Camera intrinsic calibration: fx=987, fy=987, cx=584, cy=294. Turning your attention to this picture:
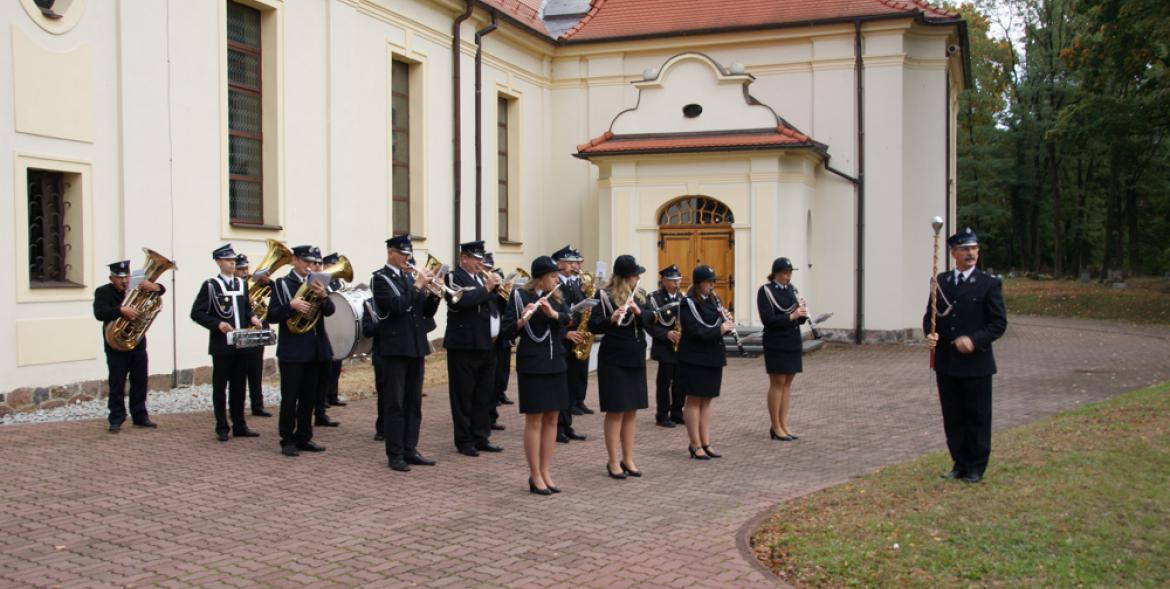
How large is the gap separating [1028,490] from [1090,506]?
527 mm

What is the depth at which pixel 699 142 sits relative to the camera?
21.7m

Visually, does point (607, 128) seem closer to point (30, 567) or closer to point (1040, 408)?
point (1040, 408)

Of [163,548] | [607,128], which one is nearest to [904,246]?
[607,128]

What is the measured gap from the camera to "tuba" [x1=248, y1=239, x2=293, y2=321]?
10.5 metres

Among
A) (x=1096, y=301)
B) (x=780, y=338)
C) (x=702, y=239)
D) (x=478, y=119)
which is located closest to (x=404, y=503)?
(x=780, y=338)

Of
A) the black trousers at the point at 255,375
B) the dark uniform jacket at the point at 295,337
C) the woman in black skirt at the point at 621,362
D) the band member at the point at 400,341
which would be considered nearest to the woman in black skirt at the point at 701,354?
the woman in black skirt at the point at 621,362

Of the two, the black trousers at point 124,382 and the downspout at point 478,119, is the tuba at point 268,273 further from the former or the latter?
the downspout at point 478,119

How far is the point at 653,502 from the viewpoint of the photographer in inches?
311

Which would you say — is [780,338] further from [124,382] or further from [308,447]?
[124,382]

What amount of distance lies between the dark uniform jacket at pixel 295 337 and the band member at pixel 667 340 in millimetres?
3190

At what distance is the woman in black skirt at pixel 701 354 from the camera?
31.3ft

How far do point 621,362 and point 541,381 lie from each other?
93 cm

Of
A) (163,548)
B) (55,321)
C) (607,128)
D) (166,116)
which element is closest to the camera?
(163,548)

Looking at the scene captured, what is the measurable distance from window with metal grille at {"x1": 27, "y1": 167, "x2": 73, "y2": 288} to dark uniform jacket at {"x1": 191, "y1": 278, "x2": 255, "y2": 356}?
9.64 feet
